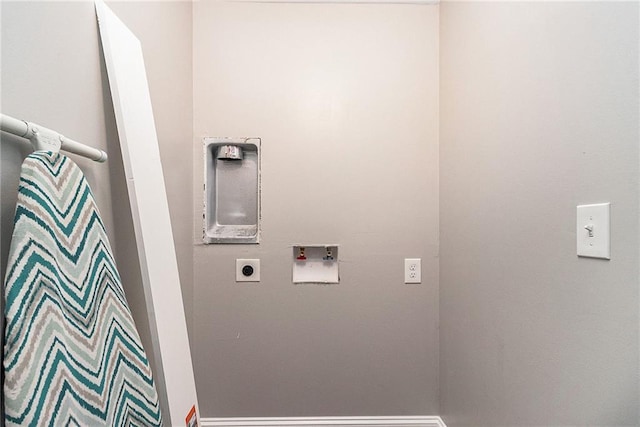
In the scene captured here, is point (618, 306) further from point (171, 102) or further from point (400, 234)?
point (171, 102)

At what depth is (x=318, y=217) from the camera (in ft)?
5.81

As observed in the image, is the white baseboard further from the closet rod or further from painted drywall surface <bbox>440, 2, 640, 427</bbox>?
the closet rod

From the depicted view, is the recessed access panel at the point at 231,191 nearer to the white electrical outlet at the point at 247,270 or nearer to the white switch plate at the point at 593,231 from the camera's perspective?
the white electrical outlet at the point at 247,270

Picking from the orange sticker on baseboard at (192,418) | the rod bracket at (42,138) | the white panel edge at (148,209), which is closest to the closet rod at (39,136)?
the rod bracket at (42,138)

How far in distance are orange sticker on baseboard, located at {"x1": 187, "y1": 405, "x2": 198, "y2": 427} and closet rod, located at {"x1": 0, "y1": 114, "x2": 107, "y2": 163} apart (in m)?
0.89

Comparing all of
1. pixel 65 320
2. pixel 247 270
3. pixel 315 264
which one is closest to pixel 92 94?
pixel 65 320

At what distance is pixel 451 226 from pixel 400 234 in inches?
10.3

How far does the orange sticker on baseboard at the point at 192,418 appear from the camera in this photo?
115 centimetres

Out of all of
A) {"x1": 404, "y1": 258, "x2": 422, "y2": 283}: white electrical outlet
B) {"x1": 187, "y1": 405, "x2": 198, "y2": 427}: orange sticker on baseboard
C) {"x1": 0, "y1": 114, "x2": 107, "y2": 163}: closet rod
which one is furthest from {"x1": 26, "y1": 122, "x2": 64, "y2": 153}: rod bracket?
{"x1": 404, "y1": 258, "x2": 422, "y2": 283}: white electrical outlet

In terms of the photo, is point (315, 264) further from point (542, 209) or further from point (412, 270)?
point (542, 209)

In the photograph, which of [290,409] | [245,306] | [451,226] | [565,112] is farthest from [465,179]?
[290,409]

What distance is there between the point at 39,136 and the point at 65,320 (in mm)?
362

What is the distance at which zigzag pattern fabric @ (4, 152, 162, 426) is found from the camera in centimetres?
58

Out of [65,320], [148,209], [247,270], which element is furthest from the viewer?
[247,270]
